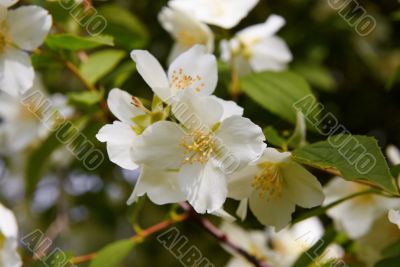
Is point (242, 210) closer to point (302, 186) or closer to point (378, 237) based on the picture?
point (302, 186)

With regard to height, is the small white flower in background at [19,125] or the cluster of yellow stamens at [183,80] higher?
the cluster of yellow stamens at [183,80]

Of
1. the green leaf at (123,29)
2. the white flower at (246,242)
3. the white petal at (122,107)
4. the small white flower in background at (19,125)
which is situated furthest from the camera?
the small white flower in background at (19,125)

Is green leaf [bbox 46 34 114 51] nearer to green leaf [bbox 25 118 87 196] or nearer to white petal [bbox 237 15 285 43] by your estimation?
green leaf [bbox 25 118 87 196]

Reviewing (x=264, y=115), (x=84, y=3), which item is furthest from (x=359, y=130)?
(x=84, y=3)

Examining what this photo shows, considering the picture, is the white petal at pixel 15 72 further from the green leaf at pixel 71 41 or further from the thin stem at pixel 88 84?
the thin stem at pixel 88 84

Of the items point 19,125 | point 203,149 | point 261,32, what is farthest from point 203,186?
point 19,125

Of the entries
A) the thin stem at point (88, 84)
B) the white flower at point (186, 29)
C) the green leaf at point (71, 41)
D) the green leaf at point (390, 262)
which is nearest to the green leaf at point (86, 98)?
the thin stem at point (88, 84)
